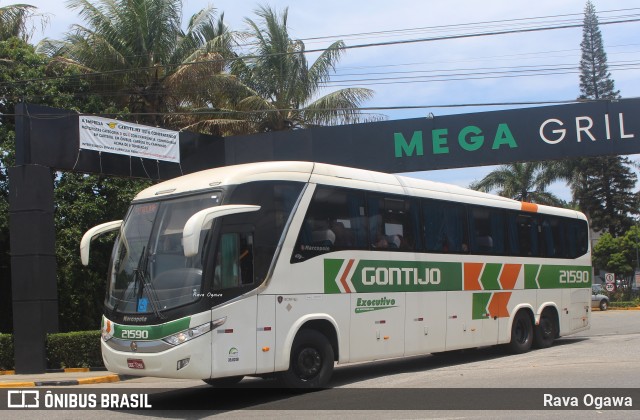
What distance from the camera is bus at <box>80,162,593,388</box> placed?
1038cm

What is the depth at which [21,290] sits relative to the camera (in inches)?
664

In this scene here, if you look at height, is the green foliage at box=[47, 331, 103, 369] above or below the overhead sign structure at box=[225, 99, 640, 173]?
below

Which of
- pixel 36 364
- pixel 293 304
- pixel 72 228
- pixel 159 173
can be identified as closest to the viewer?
pixel 293 304

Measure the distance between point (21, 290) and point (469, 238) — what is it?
32.7 ft

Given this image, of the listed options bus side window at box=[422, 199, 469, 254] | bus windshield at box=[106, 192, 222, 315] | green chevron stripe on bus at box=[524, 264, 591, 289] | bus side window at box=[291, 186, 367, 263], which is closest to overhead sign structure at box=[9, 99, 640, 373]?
green chevron stripe on bus at box=[524, 264, 591, 289]

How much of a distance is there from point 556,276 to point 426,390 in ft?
26.6

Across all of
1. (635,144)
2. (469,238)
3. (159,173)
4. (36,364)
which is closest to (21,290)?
(36,364)

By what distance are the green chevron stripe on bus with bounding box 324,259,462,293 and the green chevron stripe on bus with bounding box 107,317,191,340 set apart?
2848 millimetres

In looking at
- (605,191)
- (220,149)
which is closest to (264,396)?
(220,149)

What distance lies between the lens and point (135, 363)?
34.2 ft

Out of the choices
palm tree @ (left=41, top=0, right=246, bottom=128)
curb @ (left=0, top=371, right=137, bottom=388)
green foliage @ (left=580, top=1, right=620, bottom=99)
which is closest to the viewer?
curb @ (left=0, top=371, right=137, bottom=388)

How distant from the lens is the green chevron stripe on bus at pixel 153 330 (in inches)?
400

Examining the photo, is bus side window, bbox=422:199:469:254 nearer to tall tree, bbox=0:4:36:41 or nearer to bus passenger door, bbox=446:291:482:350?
bus passenger door, bbox=446:291:482:350

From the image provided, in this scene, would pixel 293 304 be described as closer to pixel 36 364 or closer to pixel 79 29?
pixel 36 364
